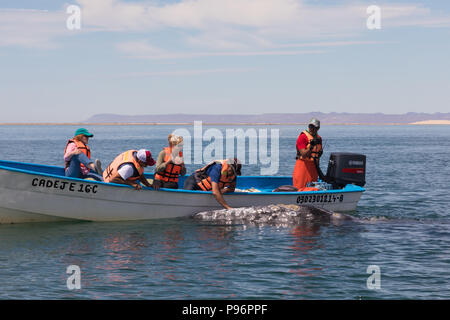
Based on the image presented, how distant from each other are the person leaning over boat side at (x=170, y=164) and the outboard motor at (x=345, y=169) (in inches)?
180

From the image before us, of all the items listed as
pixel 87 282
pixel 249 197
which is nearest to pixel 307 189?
pixel 249 197

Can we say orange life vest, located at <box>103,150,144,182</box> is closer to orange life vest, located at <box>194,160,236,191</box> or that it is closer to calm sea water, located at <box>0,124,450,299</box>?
calm sea water, located at <box>0,124,450,299</box>

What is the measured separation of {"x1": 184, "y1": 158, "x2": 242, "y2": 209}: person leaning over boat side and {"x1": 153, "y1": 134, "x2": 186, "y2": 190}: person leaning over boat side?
0.48 meters

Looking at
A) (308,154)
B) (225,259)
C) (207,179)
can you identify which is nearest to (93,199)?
(207,179)

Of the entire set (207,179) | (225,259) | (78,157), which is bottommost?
(225,259)

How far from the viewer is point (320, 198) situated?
15.4 m

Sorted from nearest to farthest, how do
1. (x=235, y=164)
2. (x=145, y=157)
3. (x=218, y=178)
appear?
(x=145, y=157)
(x=235, y=164)
(x=218, y=178)

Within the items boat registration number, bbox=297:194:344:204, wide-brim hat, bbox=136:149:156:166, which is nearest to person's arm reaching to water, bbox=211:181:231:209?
wide-brim hat, bbox=136:149:156:166

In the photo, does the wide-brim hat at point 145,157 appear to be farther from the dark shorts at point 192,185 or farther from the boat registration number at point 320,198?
the boat registration number at point 320,198

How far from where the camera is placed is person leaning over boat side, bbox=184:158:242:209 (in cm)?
1379

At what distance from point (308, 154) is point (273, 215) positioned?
199 centimetres

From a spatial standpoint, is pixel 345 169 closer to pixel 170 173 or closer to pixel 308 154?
pixel 308 154

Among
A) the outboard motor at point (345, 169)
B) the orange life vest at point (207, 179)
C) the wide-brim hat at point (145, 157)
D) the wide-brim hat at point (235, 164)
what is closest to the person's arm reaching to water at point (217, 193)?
the orange life vest at point (207, 179)

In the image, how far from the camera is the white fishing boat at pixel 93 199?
1315 centimetres
